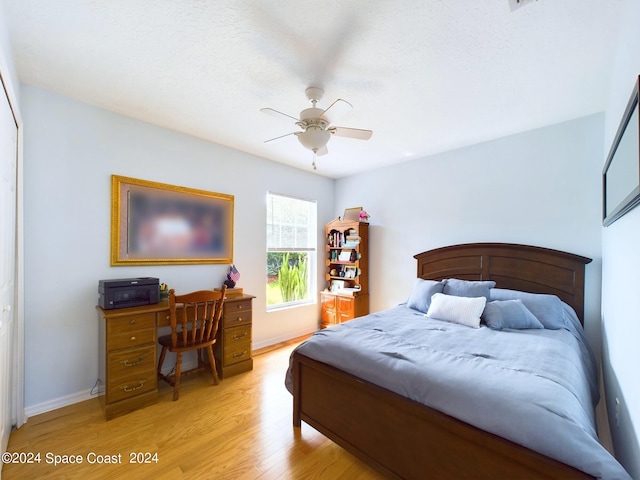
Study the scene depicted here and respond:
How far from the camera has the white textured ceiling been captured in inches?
60.5

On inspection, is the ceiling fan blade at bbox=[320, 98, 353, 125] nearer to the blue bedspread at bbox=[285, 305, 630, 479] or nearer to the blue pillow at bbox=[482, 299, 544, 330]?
the blue bedspread at bbox=[285, 305, 630, 479]

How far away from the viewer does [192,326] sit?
2.72 meters

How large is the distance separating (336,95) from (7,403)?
127 inches

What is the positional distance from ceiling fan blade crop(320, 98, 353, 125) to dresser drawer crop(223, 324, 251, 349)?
7.50 feet

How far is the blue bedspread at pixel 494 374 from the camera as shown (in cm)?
115

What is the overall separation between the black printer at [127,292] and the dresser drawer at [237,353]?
0.90 m

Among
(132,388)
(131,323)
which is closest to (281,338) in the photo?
(132,388)

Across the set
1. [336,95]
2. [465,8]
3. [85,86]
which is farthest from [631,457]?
[85,86]

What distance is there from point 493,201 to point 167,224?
3.63 meters

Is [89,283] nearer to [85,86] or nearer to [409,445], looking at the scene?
[85,86]

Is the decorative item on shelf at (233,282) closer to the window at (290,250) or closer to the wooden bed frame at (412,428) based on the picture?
the window at (290,250)

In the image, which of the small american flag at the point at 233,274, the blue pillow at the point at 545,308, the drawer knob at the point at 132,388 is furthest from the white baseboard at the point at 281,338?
the blue pillow at the point at 545,308

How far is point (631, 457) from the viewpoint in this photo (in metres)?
1.21

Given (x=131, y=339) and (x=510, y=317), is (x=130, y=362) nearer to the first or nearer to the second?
(x=131, y=339)
